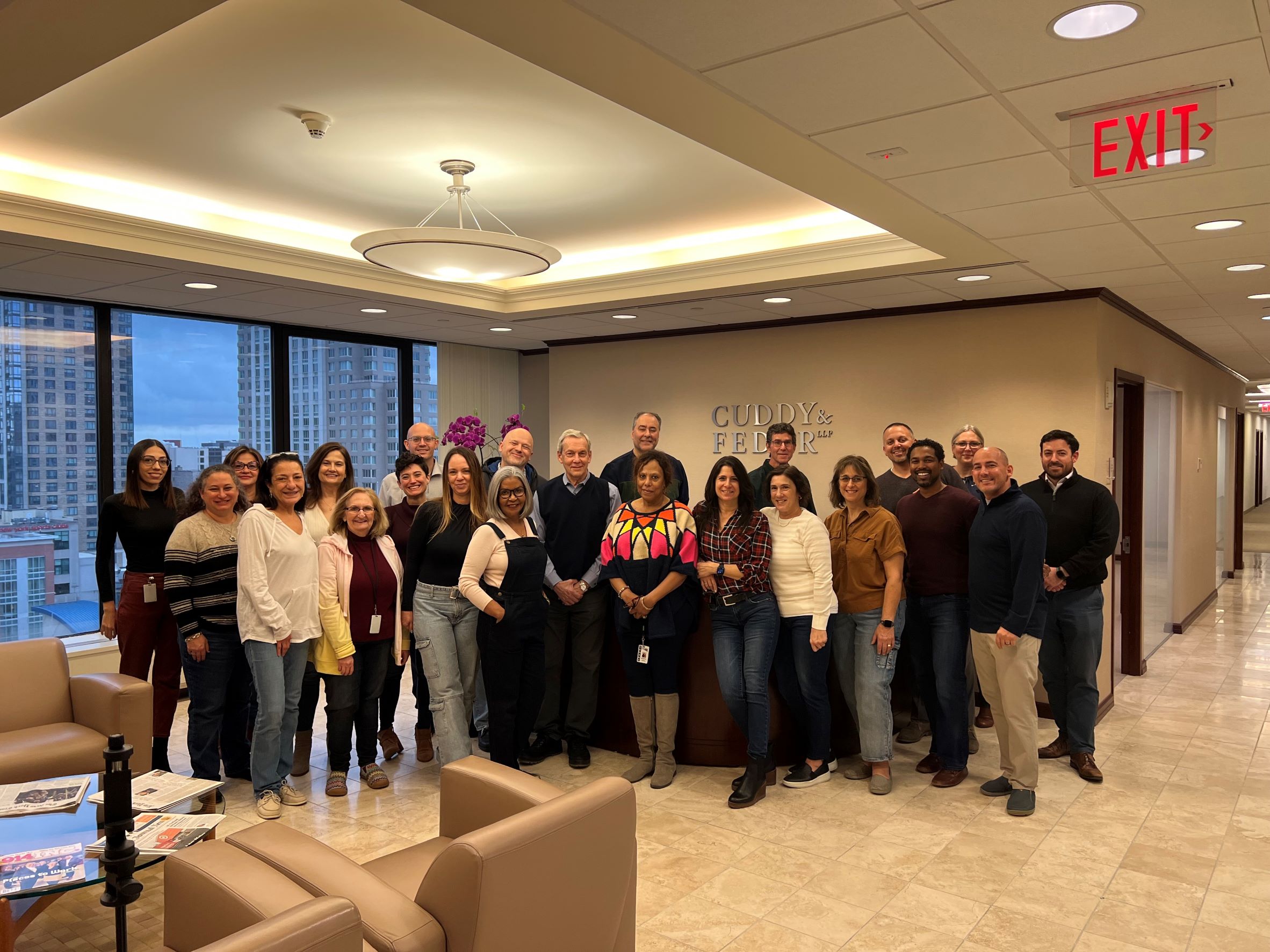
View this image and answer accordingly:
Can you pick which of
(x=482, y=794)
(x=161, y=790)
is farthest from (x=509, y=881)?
(x=161, y=790)

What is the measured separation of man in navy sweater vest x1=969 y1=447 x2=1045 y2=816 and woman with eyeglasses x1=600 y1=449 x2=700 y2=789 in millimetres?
1469

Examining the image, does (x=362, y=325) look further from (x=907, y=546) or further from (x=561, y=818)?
(x=561, y=818)

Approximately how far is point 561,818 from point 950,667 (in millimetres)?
3119

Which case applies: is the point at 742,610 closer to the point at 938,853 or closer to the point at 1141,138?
the point at 938,853

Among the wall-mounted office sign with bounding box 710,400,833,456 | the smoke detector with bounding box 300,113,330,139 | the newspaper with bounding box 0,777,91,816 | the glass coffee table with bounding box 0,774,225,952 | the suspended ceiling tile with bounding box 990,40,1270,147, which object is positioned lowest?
the glass coffee table with bounding box 0,774,225,952

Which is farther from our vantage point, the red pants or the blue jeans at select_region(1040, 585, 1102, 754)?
the blue jeans at select_region(1040, 585, 1102, 754)

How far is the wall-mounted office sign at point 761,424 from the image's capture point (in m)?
8.06

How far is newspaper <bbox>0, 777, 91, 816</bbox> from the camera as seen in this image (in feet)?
11.2

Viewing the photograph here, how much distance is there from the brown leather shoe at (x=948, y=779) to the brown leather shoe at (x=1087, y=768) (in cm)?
68

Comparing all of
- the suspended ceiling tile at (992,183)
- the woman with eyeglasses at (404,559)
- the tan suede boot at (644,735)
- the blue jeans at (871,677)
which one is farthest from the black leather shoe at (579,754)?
the suspended ceiling tile at (992,183)

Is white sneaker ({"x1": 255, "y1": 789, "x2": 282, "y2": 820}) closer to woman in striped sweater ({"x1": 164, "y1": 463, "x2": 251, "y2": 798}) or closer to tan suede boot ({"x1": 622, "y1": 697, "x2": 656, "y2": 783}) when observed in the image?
woman in striped sweater ({"x1": 164, "y1": 463, "x2": 251, "y2": 798})

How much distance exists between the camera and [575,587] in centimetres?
510

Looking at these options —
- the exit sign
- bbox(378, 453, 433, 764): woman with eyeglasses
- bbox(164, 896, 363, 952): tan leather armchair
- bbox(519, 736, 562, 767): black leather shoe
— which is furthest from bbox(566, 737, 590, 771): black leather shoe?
the exit sign

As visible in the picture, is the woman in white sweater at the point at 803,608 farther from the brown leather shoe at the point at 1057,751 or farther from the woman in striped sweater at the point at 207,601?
the woman in striped sweater at the point at 207,601
